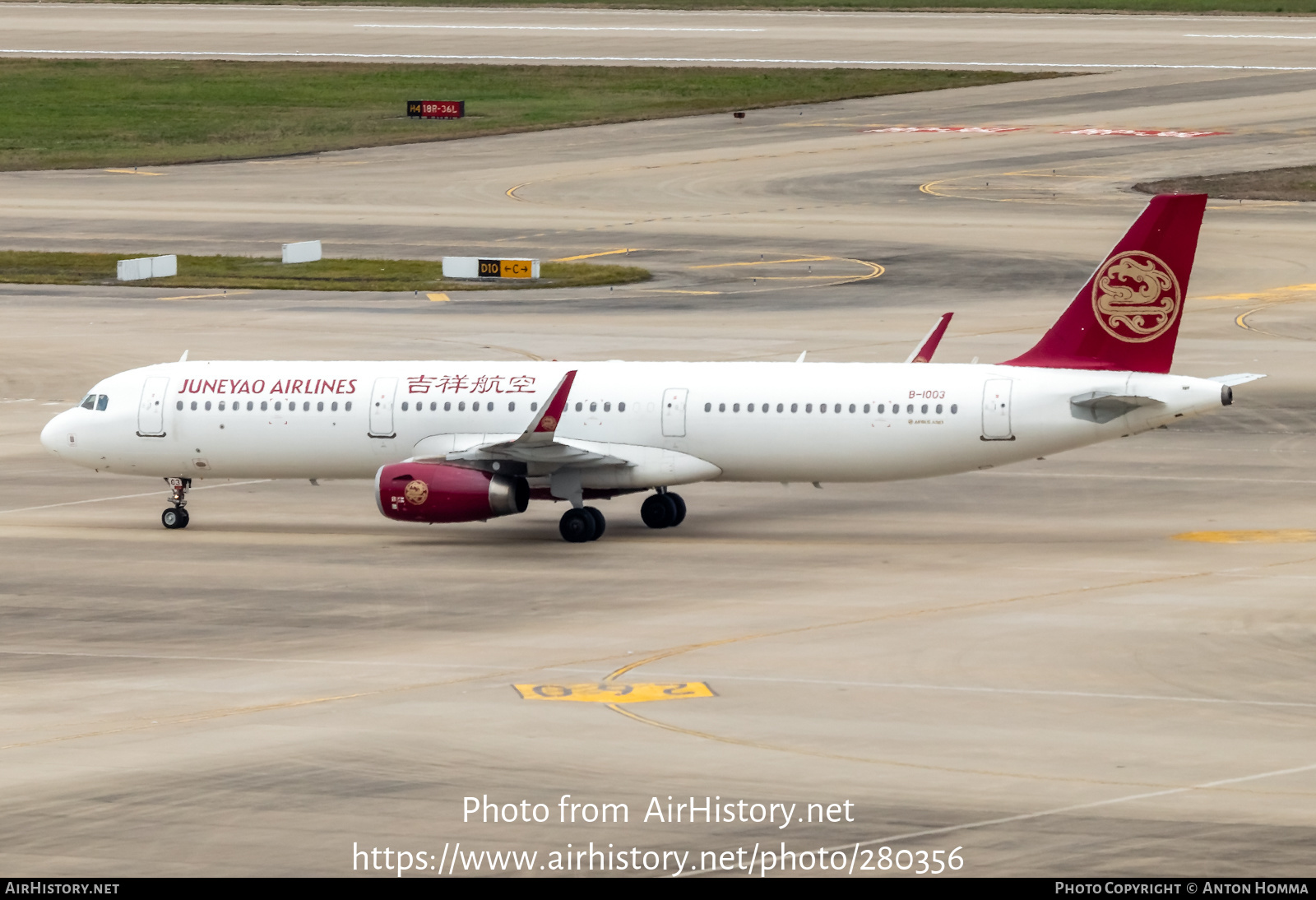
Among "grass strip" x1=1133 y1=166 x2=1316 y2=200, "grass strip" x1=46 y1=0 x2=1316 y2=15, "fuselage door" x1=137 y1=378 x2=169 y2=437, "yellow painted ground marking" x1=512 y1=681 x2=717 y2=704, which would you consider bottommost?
"yellow painted ground marking" x1=512 y1=681 x2=717 y2=704

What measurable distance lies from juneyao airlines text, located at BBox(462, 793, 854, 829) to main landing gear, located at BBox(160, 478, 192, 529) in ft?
81.1

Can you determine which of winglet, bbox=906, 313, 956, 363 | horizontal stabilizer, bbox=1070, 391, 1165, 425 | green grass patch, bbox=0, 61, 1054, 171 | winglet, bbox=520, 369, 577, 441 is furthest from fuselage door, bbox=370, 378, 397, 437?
green grass patch, bbox=0, 61, 1054, 171

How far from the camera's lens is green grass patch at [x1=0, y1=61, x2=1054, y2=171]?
129 metres

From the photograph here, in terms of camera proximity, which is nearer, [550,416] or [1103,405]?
[1103,405]

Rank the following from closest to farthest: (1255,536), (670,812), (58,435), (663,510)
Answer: (670,812) → (1255,536) → (663,510) → (58,435)

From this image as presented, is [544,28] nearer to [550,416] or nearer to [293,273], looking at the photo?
[293,273]

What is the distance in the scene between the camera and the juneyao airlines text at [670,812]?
26.6 metres

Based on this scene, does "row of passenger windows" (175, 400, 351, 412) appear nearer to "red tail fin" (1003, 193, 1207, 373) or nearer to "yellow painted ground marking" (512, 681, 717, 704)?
"red tail fin" (1003, 193, 1207, 373)

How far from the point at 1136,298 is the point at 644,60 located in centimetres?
11428

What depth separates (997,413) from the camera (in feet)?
150

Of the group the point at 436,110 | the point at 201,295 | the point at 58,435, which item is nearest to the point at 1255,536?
the point at 58,435

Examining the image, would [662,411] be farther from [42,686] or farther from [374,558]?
[42,686]

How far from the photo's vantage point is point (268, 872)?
81.4 ft
